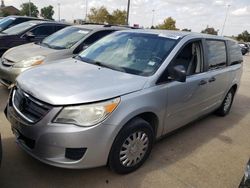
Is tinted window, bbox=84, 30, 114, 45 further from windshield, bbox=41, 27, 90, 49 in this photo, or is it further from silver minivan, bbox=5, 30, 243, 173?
silver minivan, bbox=5, 30, 243, 173

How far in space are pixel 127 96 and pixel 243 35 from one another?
8099cm

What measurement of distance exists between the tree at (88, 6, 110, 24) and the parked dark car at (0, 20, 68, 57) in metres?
35.6

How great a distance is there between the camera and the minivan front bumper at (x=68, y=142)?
251cm

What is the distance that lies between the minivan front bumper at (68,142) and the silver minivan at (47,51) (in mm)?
2644

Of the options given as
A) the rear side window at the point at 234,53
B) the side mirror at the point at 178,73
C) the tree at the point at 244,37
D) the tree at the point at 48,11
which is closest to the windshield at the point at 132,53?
the side mirror at the point at 178,73

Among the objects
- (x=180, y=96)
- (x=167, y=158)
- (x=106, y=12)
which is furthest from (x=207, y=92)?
(x=106, y=12)

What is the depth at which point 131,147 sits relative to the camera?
3.02 meters

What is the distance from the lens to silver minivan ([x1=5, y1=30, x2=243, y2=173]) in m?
2.55

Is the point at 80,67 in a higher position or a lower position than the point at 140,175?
higher

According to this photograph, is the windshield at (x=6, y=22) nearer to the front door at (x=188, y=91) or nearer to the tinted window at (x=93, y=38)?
the tinted window at (x=93, y=38)

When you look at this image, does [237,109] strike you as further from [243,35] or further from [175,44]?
[243,35]

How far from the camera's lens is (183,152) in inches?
150

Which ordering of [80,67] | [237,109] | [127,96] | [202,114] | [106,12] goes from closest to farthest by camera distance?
[127,96], [80,67], [202,114], [237,109], [106,12]

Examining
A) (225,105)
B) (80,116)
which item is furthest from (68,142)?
(225,105)
